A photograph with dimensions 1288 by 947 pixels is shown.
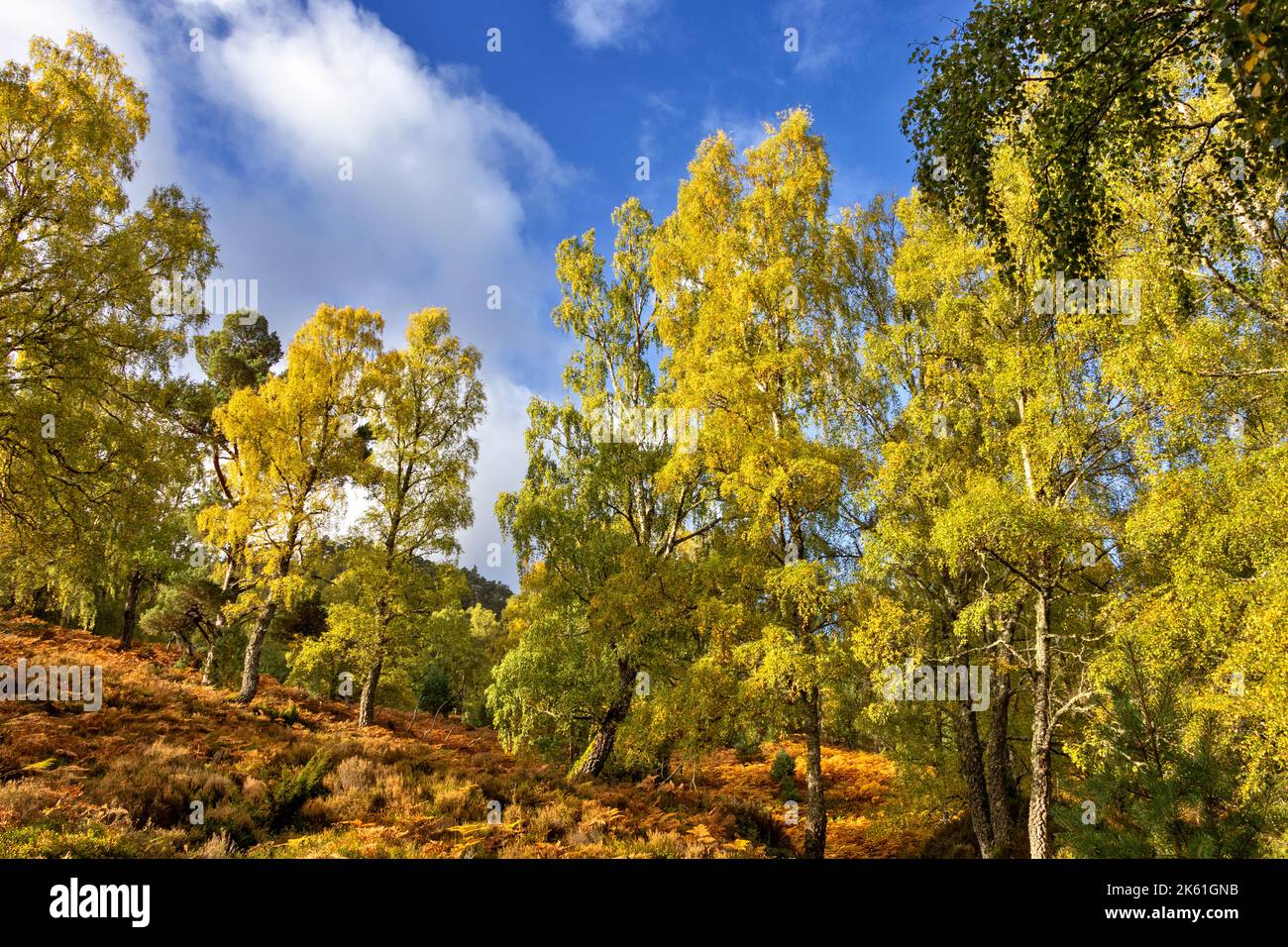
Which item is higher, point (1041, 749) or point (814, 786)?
point (1041, 749)

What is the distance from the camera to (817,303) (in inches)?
494

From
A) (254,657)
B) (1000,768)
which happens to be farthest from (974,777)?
(254,657)

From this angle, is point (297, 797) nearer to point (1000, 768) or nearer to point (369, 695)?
point (369, 695)

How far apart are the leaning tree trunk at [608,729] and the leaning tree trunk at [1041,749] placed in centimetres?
693

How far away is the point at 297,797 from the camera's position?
8.70m

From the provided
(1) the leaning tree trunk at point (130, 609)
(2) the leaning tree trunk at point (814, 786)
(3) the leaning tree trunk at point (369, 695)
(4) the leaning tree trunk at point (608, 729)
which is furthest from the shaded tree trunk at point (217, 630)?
(2) the leaning tree trunk at point (814, 786)

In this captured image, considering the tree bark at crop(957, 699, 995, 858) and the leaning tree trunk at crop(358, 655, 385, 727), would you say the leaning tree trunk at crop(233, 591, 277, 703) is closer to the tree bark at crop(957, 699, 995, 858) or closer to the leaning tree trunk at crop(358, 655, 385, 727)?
the leaning tree trunk at crop(358, 655, 385, 727)

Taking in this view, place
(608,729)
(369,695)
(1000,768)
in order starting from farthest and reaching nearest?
1. (369,695)
2. (608,729)
3. (1000,768)

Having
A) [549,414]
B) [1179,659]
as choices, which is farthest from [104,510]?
[1179,659]

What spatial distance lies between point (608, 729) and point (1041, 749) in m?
8.04

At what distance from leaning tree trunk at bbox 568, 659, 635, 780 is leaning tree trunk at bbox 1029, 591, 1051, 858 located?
6932 millimetres
